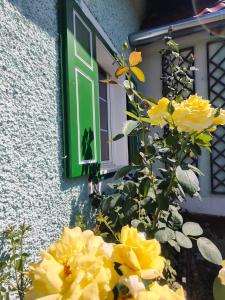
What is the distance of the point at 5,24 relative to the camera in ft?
4.77

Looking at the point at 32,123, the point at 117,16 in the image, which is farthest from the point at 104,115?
the point at 32,123

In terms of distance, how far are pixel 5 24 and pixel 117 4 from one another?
2860 mm

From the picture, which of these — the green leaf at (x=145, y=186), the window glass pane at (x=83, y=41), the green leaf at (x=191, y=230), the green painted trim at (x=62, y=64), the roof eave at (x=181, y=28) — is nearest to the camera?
the green leaf at (x=191, y=230)

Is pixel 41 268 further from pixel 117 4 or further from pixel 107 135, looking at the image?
pixel 117 4

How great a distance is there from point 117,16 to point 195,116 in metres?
3.41

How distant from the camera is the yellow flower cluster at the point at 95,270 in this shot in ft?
1.43

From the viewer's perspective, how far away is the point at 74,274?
0.45m

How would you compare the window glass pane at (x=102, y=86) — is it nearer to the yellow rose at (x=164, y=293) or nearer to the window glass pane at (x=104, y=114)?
the window glass pane at (x=104, y=114)

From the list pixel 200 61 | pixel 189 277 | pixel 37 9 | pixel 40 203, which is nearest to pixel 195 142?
pixel 40 203

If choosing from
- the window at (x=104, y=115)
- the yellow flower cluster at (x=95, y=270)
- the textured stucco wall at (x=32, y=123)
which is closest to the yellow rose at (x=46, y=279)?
the yellow flower cluster at (x=95, y=270)

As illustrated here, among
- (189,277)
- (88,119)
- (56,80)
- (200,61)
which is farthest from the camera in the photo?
(200,61)

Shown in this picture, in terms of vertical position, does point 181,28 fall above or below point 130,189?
above

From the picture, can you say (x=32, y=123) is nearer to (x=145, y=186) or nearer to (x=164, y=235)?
(x=145, y=186)

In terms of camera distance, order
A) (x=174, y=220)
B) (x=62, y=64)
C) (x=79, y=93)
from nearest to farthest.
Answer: (x=174, y=220) < (x=62, y=64) < (x=79, y=93)
